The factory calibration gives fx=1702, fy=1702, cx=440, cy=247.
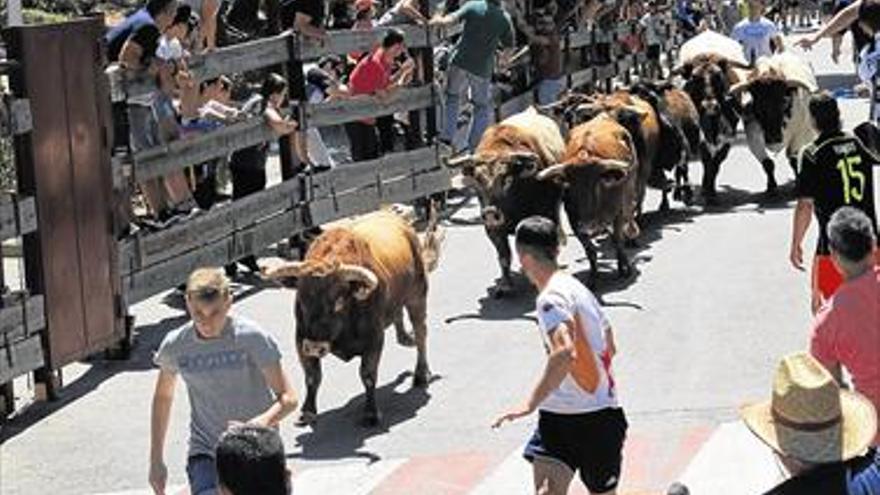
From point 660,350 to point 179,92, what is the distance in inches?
179

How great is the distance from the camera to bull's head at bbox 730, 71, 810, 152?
18.5m

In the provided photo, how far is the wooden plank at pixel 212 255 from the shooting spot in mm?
13367

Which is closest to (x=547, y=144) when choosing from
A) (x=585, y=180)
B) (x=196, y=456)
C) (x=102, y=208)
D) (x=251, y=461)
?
(x=585, y=180)

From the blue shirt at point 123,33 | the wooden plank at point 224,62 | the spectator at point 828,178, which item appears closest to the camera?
the spectator at point 828,178

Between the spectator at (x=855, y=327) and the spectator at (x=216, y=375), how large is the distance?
240cm

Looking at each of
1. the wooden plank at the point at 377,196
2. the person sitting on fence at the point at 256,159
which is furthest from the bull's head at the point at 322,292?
the wooden plank at the point at 377,196

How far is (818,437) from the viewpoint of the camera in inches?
212

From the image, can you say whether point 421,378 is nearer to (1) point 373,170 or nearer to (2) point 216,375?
(2) point 216,375

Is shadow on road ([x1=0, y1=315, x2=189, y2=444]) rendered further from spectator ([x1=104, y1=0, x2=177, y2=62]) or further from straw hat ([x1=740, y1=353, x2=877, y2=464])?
straw hat ([x1=740, y1=353, x2=877, y2=464])

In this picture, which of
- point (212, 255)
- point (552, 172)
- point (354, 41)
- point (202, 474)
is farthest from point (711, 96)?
point (202, 474)

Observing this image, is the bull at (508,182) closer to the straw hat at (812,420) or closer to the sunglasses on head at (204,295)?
the sunglasses on head at (204,295)

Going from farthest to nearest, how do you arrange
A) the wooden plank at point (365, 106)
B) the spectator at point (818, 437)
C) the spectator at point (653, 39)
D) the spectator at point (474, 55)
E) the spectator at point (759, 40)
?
the spectator at point (653, 39), the spectator at point (759, 40), the spectator at point (474, 55), the wooden plank at point (365, 106), the spectator at point (818, 437)

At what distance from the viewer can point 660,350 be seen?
12586 millimetres

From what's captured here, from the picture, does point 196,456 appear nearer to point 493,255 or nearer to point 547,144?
point 547,144
